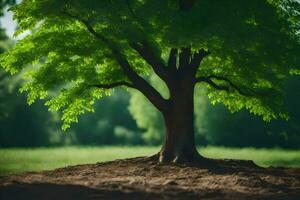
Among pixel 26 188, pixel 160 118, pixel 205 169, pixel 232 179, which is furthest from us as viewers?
pixel 160 118

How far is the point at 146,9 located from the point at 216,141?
4077cm

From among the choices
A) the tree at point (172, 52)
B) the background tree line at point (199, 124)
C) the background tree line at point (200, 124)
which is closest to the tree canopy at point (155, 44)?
the tree at point (172, 52)

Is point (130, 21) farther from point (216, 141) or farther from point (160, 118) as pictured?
point (160, 118)

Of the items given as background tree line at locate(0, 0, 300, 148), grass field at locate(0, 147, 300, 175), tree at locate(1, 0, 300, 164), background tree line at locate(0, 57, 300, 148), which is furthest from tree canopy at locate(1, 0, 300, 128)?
background tree line at locate(0, 0, 300, 148)

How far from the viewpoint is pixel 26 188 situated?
13.8 metres

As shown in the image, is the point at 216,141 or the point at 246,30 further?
the point at 216,141

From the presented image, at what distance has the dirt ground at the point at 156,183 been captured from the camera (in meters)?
13.5

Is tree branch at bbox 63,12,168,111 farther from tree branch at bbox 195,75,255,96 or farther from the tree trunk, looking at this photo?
tree branch at bbox 195,75,255,96

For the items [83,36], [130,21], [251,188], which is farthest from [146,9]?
[251,188]

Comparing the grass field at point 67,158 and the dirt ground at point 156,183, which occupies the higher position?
the grass field at point 67,158

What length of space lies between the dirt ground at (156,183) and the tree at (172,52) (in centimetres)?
247

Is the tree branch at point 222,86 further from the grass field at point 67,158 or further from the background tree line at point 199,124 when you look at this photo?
the background tree line at point 199,124

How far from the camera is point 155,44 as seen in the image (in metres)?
20.4

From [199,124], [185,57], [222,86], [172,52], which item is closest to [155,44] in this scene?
[172,52]
